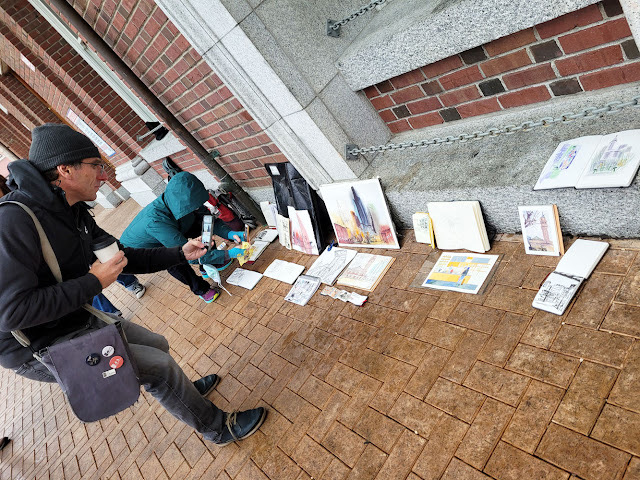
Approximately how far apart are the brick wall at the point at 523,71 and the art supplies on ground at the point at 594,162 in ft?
1.29

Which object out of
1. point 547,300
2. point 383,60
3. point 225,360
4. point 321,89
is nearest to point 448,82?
point 383,60

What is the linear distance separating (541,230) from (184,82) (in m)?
3.66

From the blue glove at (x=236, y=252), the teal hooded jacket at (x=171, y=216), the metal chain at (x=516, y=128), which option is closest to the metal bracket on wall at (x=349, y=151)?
the metal chain at (x=516, y=128)

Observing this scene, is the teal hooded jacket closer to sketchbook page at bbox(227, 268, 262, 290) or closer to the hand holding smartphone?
the hand holding smartphone

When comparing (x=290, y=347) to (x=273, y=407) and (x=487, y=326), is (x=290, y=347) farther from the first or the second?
(x=487, y=326)

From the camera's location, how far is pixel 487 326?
2.40m

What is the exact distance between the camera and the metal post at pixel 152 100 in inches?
184

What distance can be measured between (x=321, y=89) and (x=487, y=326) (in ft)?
6.91

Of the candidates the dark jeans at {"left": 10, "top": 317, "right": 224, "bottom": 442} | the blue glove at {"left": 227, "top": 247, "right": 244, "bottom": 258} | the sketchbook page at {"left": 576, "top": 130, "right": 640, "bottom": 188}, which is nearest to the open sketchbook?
the sketchbook page at {"left": 576, "top": 130, "right": 640, "bottom": 188}

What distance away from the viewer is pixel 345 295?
10.7 feet

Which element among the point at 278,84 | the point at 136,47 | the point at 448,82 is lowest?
the point at 448,82

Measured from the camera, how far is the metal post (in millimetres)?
4684

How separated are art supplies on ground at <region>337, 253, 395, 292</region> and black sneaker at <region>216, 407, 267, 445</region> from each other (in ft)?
3.84

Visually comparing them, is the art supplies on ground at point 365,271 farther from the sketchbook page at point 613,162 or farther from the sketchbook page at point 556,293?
the sketchbook page at point 613,162
